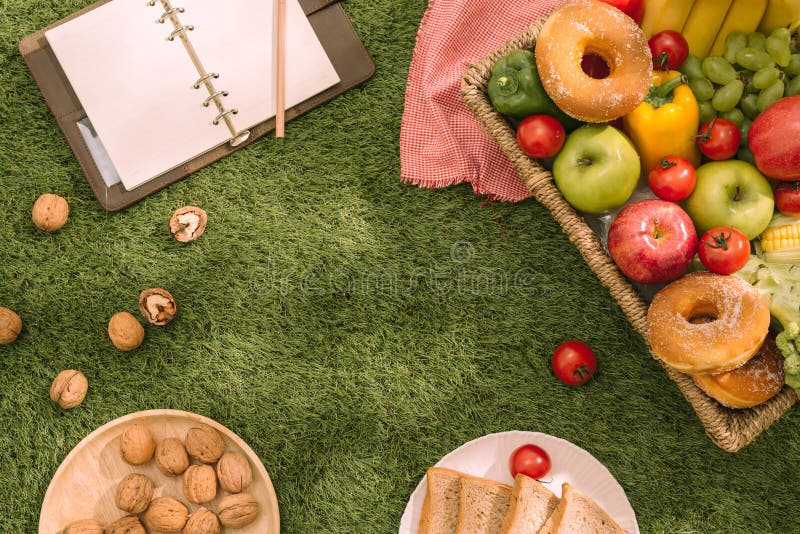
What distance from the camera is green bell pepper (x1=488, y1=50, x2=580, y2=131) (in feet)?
5.95

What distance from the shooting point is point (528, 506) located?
6.35 ft

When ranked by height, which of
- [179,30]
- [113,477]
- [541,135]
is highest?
[179,30]

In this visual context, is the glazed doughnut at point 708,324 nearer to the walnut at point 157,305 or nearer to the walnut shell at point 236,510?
the walnut shell at point 236,510

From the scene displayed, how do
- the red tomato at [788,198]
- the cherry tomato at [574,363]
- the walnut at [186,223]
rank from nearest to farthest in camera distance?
the red tomato at [788,198]
the cherry tomato at [574,363]
the walnut at [186,223]

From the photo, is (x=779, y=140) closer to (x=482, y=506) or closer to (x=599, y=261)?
(x=599, y=261)

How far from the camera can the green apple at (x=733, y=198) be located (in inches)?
68.1

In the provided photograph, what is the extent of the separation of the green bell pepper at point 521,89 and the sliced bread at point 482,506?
41.2 inches

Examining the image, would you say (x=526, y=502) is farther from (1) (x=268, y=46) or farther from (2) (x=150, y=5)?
(2) (x=150, y=5)

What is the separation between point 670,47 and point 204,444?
1.70 meters

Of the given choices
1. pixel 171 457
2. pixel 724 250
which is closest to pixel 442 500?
pixel 171 457

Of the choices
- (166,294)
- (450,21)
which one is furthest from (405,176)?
(166,294)

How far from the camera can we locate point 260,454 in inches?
87.9

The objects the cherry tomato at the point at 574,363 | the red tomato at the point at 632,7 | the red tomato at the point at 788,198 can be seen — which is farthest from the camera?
the cherry tomato at the point at 574,363

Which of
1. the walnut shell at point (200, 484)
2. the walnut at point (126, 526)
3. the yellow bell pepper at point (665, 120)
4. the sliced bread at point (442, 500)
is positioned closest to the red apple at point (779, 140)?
the yellow bell pepper at point (665, 120)
